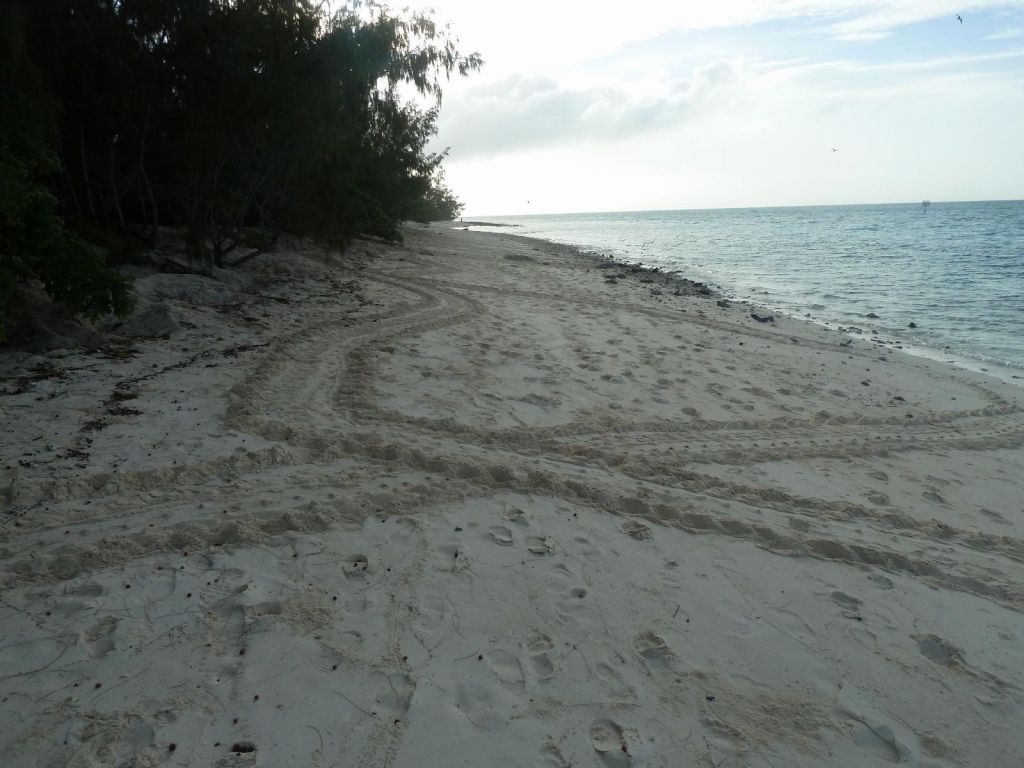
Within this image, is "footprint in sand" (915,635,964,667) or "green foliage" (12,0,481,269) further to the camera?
"green foliage" (12,0,481,269)

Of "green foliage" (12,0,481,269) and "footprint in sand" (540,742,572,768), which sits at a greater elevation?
"green foliage" (12,0,481,269)

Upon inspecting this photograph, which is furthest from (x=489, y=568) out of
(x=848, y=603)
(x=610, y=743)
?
(x=848, y=603)

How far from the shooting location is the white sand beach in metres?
2.46

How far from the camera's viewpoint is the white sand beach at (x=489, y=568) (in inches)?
96.9

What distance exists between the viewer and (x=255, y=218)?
47.7 ft

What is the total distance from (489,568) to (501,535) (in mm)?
374

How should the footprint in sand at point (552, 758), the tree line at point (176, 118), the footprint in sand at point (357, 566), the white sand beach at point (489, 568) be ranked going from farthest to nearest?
the tree line at point (176, 118), the footprint in sand at point (357, 566), the white sand beach at point (489, 568), the footprint in sand at point (552, 758)

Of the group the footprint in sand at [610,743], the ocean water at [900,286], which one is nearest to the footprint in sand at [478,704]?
the footprint in sand at [610,743]

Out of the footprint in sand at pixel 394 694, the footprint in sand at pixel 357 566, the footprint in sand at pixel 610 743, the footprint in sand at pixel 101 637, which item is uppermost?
the footprint in sand at pixel 101 637

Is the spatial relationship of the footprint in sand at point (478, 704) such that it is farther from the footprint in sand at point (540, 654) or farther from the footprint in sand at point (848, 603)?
the footprint in sand at point (848, 603)

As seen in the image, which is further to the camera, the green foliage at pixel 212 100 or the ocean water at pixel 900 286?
the ocean water at pixel 900 286

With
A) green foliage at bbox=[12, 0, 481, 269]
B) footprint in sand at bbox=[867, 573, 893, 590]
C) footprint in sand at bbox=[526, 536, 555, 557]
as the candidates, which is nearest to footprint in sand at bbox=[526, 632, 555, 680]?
footprint in sand at bbox=[526, 536, 555, 557]

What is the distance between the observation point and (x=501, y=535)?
3.83 meters

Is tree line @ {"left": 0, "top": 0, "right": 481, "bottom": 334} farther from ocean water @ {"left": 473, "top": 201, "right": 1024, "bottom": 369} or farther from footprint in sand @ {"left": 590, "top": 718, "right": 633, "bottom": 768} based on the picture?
ocean water @ {"left": 473, "top": 201, "right": 1024, "bottom": 369}
